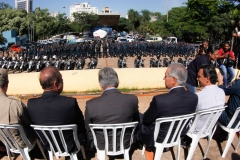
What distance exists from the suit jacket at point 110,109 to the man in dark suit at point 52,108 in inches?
7.0

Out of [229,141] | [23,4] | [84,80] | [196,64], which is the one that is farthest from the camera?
[23,4]

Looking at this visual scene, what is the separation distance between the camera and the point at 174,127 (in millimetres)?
2693

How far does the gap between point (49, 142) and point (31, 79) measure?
4.58 metres

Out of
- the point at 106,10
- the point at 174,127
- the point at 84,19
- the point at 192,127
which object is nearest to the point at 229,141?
the point at 192,127

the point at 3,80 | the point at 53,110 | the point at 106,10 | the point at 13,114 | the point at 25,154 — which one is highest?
the point at 106,10

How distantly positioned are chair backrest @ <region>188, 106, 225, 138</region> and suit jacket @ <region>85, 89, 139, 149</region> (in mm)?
813

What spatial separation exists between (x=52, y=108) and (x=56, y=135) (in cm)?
29

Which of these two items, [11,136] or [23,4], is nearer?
[11,136]

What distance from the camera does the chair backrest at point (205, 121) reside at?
2.87 m

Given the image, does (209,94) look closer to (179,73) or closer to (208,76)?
(208,76)

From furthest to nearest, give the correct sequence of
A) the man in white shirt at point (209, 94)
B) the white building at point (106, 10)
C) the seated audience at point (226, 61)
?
1. the white building at point (106, 10)
2. the seated audience at point (226, 61)
3. the man in white shirt at point (209, 94)

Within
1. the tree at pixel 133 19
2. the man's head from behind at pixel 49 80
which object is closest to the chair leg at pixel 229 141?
the man's head from behind at pixel 49 80

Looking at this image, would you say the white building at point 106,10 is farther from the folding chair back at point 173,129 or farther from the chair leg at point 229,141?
the folding chair back at point 173,129

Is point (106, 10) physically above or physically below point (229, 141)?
above
